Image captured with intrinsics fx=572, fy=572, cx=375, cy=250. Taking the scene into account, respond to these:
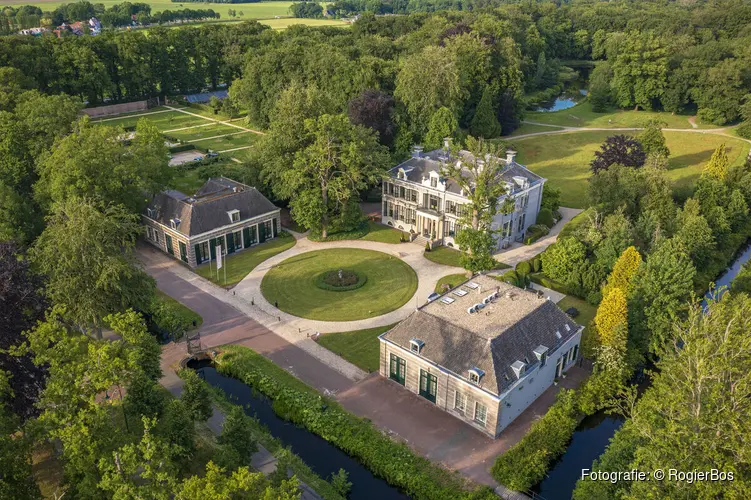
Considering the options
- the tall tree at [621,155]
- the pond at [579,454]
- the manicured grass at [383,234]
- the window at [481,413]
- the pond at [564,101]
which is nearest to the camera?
the pond at [579,454]

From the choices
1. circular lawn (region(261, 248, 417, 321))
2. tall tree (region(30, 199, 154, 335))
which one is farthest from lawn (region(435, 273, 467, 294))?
tall tree (region(30, 199, 154, 335))

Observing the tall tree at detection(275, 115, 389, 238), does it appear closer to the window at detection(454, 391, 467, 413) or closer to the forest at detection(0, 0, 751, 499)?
the forest at detection(0, 0, 751, 499)

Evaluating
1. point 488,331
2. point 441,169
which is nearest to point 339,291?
point 441,169

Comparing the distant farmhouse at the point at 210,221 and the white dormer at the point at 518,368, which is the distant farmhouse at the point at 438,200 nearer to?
the distant farmhouse at the point at 210,221

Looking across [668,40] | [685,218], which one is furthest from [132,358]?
[668,40]

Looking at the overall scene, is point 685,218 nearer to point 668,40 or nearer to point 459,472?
point 459,472

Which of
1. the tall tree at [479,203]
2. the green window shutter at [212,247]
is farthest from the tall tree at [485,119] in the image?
the green window shutter at [212,247]
